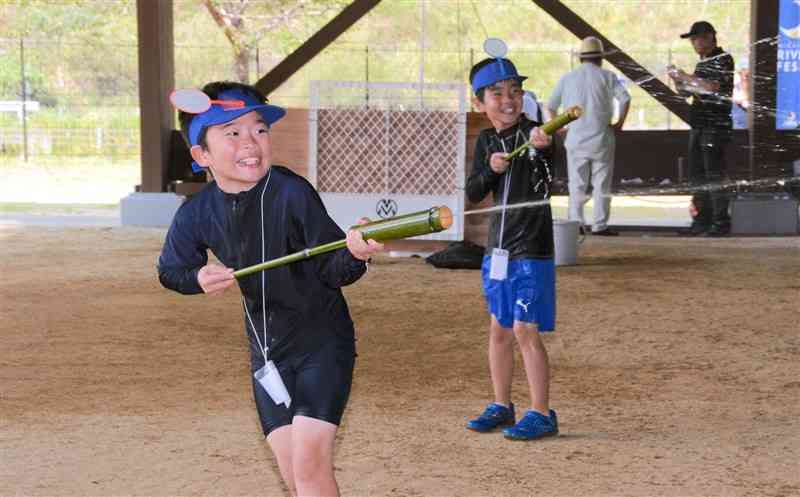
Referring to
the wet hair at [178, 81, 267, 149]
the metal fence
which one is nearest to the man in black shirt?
the metal fence

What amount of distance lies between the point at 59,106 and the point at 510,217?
22.1 m

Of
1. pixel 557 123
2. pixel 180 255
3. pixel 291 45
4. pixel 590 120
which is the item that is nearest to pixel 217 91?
pixel 180 255

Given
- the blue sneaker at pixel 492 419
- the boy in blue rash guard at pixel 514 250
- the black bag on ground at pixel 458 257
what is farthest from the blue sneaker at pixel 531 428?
the black bag on ground at pixel 458 257

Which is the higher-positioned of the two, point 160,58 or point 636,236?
point 160,58

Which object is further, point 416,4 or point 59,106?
point 416,4

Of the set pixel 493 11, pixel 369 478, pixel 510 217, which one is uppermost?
pixel 493 11

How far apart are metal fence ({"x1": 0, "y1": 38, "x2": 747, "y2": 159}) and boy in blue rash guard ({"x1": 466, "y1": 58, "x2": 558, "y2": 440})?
1640 centimetres

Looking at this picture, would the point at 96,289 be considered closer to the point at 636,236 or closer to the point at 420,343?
the point at 420,343

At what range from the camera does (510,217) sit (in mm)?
5297

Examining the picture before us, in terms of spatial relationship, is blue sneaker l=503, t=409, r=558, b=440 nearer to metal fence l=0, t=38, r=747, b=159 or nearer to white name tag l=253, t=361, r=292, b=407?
white name tag l=253, t=361, r=292, b=407

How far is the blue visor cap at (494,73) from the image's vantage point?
5207mm

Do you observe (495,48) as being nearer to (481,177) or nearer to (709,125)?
(481,177)

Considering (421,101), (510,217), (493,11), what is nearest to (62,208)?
(421,101)

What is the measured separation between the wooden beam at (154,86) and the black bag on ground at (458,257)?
430 cm
